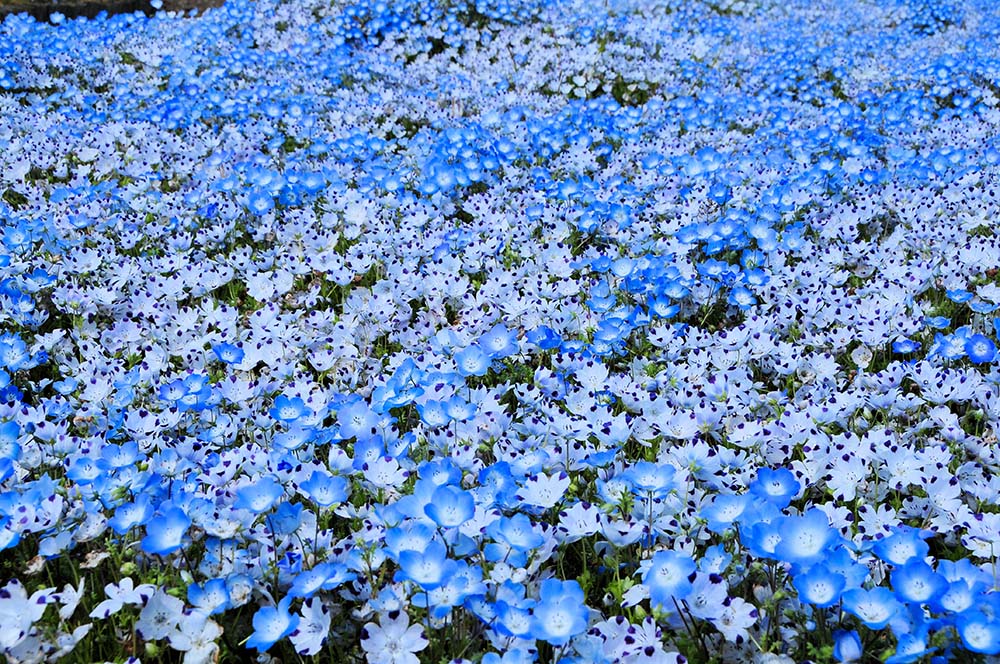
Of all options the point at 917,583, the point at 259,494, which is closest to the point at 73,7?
the point at 259,494

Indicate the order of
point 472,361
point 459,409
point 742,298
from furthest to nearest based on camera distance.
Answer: point 742,298 < point 472,361 < point 459,409

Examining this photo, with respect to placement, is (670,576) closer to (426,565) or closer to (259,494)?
(426,565)

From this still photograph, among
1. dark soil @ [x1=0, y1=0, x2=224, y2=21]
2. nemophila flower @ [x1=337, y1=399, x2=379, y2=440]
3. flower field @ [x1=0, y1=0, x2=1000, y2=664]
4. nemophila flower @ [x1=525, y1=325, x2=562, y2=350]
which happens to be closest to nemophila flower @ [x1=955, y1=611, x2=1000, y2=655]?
flower field @ [x1=0, y1=0, x2=1000, y2=664]

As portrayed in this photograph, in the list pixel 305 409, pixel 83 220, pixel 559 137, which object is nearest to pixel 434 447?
pixel 305 409

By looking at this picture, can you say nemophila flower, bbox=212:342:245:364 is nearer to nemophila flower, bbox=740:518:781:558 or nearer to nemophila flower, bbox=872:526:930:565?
nemophila flower, bbox=740:518:781:558

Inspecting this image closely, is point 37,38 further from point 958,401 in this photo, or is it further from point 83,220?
point 958,401

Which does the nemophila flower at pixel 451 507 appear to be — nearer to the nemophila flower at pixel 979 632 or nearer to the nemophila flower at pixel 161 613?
the nemophila flower at pixel 161 613
